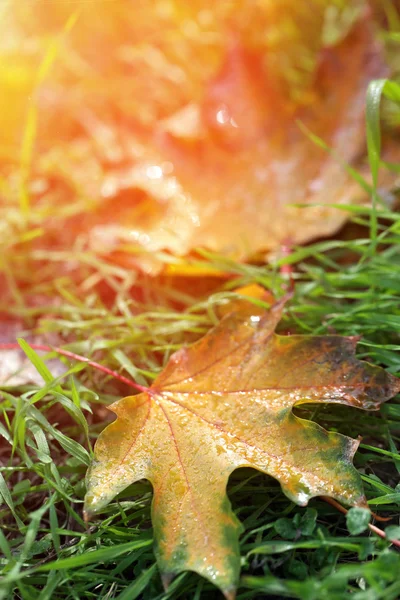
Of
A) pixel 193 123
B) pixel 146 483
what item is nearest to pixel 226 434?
pixel 146 483

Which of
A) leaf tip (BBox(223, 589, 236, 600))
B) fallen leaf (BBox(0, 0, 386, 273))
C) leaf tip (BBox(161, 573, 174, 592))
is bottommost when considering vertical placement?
leaf tip (BBox(161, 573, 174, 592))

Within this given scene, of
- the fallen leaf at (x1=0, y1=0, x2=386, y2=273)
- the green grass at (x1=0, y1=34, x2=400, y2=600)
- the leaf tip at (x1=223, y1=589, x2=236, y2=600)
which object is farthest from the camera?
the fallen leaf at (x1=0, y1=0, x2=386, y2=273)

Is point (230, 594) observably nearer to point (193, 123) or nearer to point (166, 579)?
point (166, 579)

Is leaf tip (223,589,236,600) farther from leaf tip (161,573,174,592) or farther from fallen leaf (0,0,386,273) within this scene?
fallen leaf (0,0,386,273)

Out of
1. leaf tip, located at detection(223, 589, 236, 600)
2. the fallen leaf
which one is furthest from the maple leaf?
the fallen leaf

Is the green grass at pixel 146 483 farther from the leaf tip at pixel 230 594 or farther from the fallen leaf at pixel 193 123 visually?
the fallen leaf at pixel 193 123

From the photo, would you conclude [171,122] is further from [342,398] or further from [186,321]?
[342,398]

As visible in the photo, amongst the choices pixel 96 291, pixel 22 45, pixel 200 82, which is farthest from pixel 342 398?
pixel 22 45
